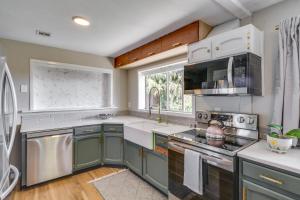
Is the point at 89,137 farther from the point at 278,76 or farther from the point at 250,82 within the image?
the point at 278,76

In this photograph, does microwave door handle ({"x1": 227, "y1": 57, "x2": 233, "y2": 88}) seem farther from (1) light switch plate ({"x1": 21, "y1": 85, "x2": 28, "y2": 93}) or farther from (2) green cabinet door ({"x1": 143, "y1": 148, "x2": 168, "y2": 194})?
(1) light switch plate ({"x1": 21, "y1": 85, "x2": 28, "y2": 93})

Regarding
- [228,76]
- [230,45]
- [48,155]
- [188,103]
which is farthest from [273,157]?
[48,155]

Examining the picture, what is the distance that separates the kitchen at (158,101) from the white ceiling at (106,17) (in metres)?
0.01

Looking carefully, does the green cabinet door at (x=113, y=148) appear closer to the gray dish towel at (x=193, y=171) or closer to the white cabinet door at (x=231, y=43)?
the gray dish towel at (x=193, y=171)

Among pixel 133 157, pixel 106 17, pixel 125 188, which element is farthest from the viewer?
pixel 133 157

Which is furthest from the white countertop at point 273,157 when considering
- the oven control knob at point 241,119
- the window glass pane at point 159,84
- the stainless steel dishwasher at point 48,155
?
the stainless steel dishwasher at point 48,155

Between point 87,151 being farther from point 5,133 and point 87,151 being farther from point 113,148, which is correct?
point 5,133

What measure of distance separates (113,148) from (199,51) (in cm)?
215

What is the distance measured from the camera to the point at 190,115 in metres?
2.41

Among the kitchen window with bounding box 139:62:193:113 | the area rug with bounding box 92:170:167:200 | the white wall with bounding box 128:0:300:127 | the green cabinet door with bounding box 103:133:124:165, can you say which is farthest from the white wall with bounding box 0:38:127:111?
the white wall with bounding box 128:0:300:127

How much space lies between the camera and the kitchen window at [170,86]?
8.75 ft

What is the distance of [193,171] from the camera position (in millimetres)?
1547

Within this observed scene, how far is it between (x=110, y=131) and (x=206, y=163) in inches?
72.7

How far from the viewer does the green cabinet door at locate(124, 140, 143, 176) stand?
7.83 feet
